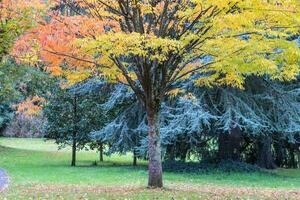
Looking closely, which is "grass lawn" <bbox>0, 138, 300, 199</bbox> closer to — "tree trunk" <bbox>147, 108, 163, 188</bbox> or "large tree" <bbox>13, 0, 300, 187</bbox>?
"tree trunk" <bbox>147, 108, 163, 188</bbox>

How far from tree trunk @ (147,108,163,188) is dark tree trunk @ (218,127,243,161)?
9133mm

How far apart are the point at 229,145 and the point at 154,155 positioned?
Answer: 31.7ft

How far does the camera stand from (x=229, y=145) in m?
22.3

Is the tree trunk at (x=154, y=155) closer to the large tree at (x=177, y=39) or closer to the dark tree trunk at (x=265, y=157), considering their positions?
the large tree at (x=177, y=39)

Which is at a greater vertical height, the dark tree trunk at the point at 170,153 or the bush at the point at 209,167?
the dark tree trunk at the point at 170,153

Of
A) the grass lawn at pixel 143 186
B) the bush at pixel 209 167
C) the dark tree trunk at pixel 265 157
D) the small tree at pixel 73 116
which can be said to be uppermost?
the small tree at pixel 73 116

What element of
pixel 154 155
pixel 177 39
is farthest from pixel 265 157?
pixel 177 39

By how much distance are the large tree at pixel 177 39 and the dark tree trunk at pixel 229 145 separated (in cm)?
784

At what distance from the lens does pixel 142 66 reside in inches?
513

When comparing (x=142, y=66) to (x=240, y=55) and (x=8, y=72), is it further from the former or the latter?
(x=8, y=72)

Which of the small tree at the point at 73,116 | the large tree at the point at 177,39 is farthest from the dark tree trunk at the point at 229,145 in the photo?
the large tree at the point at 177,39

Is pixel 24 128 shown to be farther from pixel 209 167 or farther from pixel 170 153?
pixel 209 167

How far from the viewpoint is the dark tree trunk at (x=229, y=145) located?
22.0 meters

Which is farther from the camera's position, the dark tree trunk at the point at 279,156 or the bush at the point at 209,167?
the dark tree trunk at the point at 279,156
